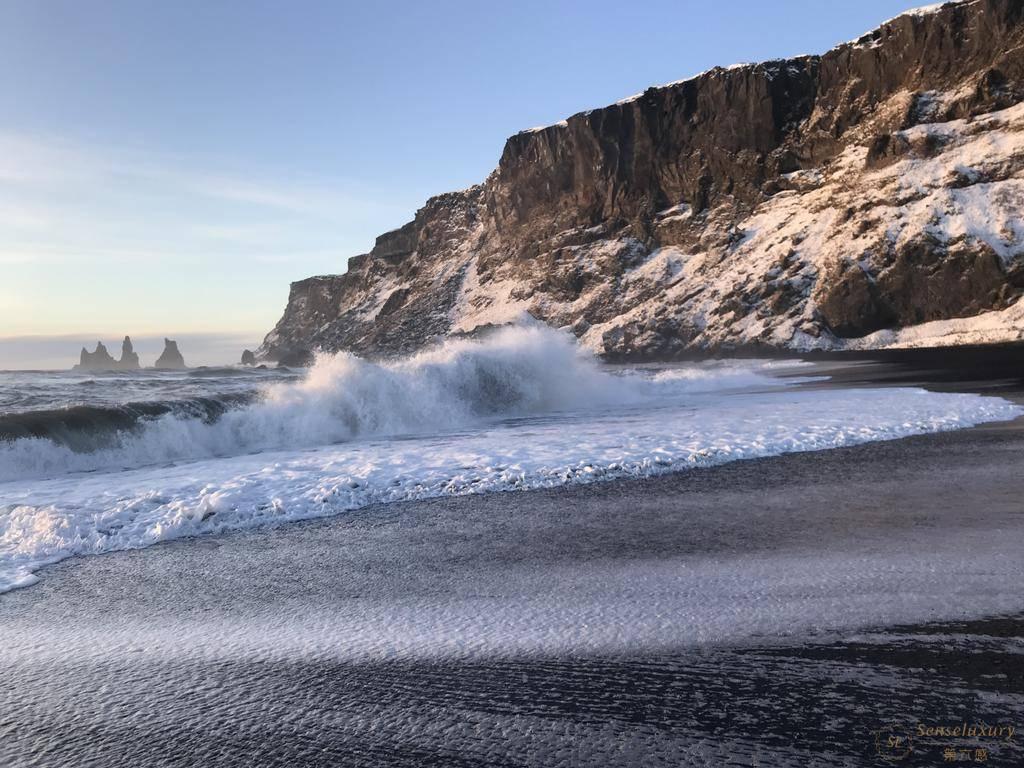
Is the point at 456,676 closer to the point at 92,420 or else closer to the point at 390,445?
the point at 390,445

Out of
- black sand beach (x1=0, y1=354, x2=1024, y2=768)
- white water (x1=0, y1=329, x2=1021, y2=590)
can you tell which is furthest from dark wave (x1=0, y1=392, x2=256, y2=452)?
black sand beach (x1=0, y1=354, x2=1024, y2=768)

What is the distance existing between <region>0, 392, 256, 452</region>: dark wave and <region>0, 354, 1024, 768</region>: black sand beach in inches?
330

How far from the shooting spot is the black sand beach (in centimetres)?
310

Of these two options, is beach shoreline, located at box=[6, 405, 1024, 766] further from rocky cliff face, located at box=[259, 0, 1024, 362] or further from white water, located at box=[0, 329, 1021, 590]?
rocky cliff face, located at box=[259, 0, 1024, 362]

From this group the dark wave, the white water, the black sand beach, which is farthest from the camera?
the dark wave

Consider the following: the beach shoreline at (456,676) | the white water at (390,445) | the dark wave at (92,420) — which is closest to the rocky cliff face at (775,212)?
the white water at (390,445)

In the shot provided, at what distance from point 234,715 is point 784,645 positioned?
308cm

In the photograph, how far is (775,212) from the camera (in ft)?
360

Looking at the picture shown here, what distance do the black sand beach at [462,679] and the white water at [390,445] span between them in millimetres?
1692

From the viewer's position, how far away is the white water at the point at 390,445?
849 cm

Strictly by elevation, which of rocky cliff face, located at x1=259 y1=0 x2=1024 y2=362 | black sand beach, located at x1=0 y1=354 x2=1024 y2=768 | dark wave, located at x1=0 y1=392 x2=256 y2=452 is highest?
rocky cliff face, located at x1=259 y1=0 x2=1024 y2=362

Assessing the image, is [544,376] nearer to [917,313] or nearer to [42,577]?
[42,577]

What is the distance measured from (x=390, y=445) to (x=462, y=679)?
10439mm

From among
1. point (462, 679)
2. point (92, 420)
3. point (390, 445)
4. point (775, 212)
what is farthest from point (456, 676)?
point (775, 212)
